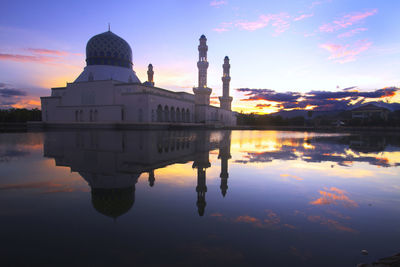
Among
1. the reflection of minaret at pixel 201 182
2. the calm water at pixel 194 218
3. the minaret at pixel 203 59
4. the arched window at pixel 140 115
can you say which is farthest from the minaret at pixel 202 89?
the calm water at pixel 194 218

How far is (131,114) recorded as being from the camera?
3609 centimetres

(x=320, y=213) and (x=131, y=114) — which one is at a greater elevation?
(x=131, y=114)

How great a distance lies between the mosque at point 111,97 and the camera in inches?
1415

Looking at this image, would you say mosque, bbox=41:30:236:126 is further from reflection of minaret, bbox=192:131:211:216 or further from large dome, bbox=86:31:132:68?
reflection of minaret, bbox=192:131:211:216

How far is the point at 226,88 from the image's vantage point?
196ft

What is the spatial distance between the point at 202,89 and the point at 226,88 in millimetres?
9114

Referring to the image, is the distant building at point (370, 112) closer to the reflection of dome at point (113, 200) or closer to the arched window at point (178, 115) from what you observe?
the arched window at point (178, 115)

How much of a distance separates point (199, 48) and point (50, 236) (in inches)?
2003

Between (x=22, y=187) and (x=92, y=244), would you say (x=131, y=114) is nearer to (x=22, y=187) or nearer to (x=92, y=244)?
(x=22, y=187)

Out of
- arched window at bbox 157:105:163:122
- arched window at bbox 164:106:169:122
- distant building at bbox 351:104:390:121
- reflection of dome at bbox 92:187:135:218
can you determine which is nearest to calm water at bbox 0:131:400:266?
reflection of dome at bbox 92:187:135:218

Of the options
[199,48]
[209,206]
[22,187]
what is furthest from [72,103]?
[209,206]

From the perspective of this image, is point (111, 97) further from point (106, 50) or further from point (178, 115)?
point (178, 115)

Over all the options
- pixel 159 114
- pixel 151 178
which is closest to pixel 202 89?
pixel 159 114

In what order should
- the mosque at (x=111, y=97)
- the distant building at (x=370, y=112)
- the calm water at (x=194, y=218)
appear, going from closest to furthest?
the calm water at (x=194, y=218)
the mosque at (x=111, y=97)
the distant building at (x=370, y=112)
